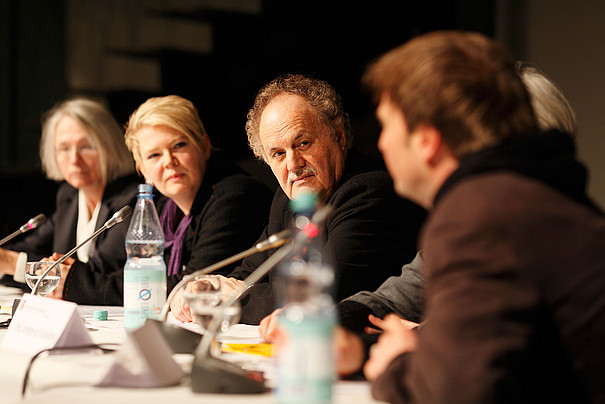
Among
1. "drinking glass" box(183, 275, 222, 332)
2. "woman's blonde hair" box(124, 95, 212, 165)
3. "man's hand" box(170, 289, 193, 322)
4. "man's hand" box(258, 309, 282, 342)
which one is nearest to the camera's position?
"drinking glass" box(183, 275, 222, 332)

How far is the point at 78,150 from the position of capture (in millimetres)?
3324

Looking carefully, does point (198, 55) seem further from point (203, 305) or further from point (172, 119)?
point (203, 305)

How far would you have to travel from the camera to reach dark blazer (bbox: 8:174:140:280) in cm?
297

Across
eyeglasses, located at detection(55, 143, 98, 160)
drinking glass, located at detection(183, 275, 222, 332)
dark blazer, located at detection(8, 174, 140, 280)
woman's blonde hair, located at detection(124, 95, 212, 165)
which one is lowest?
dark blazer, located at detection(8, 174, 140, 280)

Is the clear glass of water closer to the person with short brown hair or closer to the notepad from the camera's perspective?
the notepad

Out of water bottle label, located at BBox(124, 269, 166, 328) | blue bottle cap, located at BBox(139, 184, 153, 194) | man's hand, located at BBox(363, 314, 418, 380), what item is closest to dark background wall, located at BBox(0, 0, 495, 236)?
blue bottle cap, located at BBox(139, 184, 153, 194)

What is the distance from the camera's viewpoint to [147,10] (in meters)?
4.11

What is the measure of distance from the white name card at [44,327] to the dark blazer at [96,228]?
1144mm

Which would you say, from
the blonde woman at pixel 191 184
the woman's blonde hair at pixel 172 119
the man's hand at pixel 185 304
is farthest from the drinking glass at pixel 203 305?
the woman's blonde hair at pixel 172 119

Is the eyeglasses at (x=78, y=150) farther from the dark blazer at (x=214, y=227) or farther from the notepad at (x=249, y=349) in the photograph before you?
the notepad at (x=249, y=349)

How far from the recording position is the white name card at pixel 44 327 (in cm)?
129

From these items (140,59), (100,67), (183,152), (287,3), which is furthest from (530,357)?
(100,67)

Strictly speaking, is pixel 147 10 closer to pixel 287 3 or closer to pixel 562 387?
pixel 287 3

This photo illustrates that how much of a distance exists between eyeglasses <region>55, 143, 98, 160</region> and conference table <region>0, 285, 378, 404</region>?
6.43 ft
